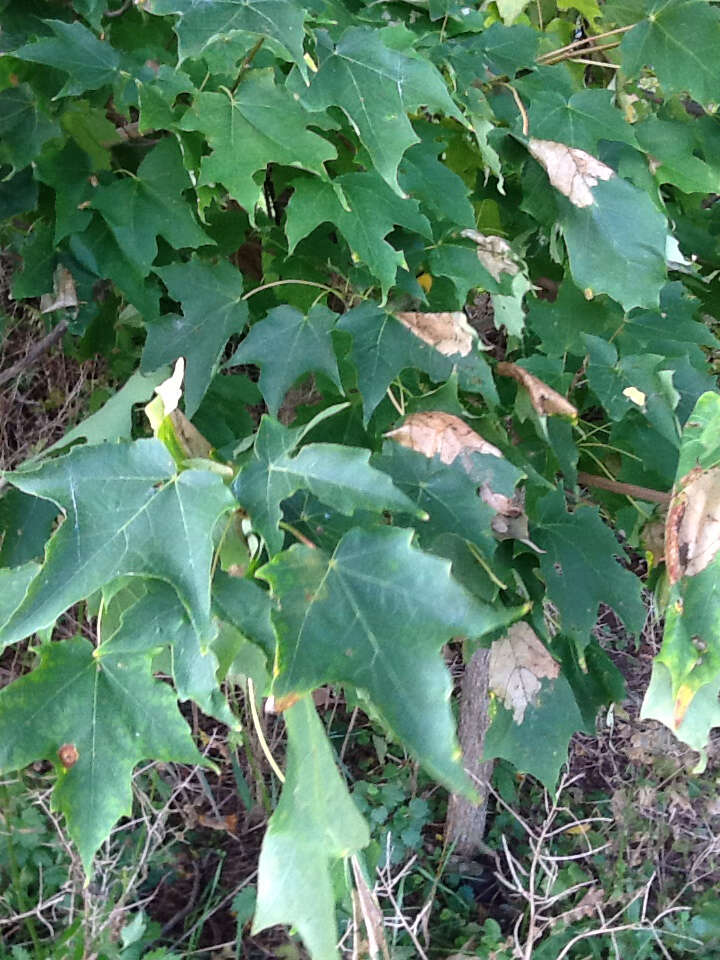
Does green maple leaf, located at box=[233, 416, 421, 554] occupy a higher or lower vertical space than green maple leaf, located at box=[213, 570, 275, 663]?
higher

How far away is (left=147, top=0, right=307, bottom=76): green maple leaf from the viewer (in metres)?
0.60

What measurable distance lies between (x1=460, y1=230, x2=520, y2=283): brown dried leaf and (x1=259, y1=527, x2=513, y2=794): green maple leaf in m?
0.47

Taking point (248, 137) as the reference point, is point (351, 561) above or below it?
below

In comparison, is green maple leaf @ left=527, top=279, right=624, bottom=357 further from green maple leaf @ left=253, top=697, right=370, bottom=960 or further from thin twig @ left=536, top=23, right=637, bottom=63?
green maple leaf @ left=253, top=697, right=370, bottom=960

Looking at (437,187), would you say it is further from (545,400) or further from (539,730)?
(539,730)

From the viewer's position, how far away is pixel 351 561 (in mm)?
558

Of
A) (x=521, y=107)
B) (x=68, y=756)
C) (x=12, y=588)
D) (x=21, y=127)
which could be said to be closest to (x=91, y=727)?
(x=68, y=756)

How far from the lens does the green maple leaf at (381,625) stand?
0.51 metres

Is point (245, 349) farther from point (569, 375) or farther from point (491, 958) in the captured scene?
point (491, 958)

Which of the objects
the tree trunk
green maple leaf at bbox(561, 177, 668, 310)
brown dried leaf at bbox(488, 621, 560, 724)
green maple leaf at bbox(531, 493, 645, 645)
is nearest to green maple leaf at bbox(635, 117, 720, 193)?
green maple leaf at bbox(561, 177, 668, 310)

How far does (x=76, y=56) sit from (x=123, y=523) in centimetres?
50

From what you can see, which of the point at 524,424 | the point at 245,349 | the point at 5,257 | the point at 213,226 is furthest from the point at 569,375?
the point at 5,257

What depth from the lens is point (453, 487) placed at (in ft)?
2.18

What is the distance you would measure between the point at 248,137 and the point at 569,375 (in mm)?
446
